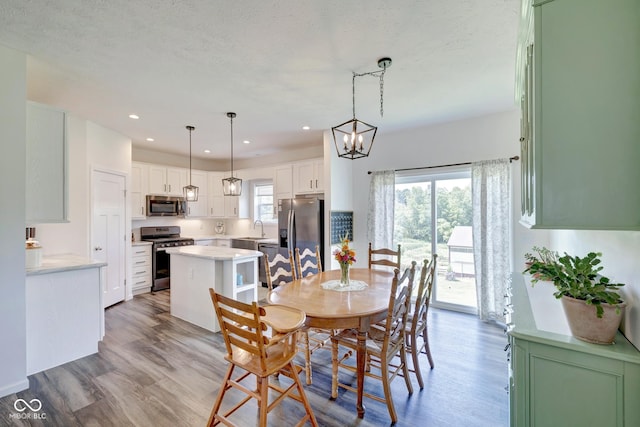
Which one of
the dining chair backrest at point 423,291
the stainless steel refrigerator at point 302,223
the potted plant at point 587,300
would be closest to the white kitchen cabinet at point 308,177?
the stainless steel refrigerator at point 302,223

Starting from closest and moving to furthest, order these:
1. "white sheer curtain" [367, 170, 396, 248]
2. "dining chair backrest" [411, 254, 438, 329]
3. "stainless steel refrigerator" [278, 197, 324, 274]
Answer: "dining chair backrest" [411, 254, 438, 329] < "white sheer curtain" [367, 170, 396, 248] < "stainless steel refrigerator" [278, 197, 324, 274]

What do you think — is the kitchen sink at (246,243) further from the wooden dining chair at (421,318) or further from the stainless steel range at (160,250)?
the wooden dining chair at (421,318)

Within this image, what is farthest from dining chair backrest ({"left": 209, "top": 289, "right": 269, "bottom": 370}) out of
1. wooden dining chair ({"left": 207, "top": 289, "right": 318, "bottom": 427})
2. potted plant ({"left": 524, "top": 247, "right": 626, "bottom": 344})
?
potted plant ({"left": 524, "top": 247, "right": 626, "bottom": 344})

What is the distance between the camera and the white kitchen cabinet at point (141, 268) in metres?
4.90

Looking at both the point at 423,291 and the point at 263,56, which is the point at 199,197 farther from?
the point at 423,291

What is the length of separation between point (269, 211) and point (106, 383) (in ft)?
13.6

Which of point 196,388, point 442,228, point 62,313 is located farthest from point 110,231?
point 442,228

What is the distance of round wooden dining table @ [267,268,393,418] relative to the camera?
189 centimetres

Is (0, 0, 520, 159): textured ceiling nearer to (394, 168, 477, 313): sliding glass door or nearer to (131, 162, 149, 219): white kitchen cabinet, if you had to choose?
(394, 168, 477, 313): sliding glass door

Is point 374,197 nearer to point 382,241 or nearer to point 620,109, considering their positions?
point 382,241

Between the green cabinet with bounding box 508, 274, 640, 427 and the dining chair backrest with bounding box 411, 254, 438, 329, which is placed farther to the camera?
the dining chair backrest with bounding box 411, 254, 438, 329

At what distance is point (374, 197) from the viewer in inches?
182

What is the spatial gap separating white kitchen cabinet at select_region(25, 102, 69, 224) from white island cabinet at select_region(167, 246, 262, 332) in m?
1.40

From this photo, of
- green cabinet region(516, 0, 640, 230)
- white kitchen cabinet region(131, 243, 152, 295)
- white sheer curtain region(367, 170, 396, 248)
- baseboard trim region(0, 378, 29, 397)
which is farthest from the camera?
white kitchen cabinet region(131, 243, 152, 295)
